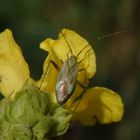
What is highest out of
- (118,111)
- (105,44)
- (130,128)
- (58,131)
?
(58,131)

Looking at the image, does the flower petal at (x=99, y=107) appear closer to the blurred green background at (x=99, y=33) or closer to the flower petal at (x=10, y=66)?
the flower petal at (x=10, y=66)

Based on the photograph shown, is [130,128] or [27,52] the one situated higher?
[27,52]

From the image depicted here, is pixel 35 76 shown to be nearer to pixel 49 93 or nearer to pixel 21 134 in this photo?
pixel 49 93

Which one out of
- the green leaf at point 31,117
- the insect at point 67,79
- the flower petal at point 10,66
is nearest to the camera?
the green leaf at point 31,117

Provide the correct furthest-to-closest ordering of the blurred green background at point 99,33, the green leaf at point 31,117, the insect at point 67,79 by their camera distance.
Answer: the blurred green background at point 99,33, the insect at point 67,79, the green leaf at point 31,117

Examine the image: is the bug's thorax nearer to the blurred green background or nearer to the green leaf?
the green leaf

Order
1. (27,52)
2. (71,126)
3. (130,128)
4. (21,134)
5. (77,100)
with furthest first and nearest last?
(27,52), (130,128), (77,100), (71,126), (21,134)

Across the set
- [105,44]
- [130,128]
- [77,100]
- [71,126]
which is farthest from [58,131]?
[105,44]

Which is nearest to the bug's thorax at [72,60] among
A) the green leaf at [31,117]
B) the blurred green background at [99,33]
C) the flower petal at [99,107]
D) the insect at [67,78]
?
the insect at [67,78]
